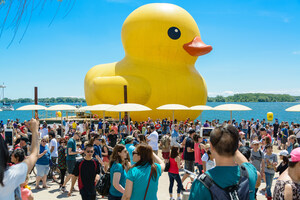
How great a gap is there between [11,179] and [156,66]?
18559 mm

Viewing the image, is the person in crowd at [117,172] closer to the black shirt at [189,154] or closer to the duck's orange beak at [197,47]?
the black shirt at [189,154]

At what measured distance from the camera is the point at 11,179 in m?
2.06

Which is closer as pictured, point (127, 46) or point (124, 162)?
point (124, 162)

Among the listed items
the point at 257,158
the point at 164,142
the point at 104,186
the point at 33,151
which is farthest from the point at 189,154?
the point at 33,151

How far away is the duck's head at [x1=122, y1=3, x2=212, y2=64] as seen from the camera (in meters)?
19.4

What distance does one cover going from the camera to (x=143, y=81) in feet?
64.5

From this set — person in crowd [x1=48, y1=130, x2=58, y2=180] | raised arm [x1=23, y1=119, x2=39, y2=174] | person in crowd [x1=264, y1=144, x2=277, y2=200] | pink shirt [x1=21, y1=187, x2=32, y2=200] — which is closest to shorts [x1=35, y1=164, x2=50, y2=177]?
person in crowd [x1=48, y1=130, x2=58, y2=180]

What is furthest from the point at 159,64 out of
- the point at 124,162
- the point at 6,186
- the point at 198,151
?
the point at 6,186

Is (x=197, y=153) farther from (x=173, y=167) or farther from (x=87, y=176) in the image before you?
(x=87, y=176)

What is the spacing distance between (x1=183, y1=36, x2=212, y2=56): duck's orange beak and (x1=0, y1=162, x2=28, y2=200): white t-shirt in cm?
1816

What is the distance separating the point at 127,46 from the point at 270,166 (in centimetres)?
1633

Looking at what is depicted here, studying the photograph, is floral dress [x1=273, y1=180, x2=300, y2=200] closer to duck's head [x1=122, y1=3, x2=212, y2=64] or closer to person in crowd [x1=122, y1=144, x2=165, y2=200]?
person in crowd [x1=122, y1=144, x2=165, y2=200]

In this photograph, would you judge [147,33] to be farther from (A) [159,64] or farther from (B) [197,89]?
(B) [197,89]

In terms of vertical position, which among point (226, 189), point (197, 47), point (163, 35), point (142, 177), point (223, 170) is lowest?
point (142, 177)
